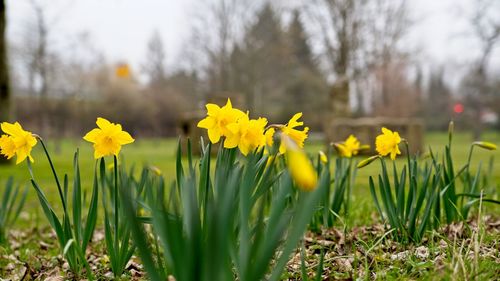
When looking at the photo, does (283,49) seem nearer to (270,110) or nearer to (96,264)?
(270,110)

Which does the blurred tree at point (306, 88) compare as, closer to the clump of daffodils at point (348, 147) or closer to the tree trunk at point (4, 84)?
the tree trunk at point (4, 84)

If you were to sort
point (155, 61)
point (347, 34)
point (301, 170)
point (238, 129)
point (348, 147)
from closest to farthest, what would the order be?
point (301, 170)
point (238, 129)
point (348, 147)
point (347, 34)
point (155, 61)

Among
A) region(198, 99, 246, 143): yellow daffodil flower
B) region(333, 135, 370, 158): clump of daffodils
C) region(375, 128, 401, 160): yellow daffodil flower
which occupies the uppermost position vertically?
region(198, 99, 246, 143): yellow daffodil flower

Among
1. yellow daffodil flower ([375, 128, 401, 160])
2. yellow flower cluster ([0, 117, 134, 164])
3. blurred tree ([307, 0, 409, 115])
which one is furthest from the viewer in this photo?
blurred tree ([307, 0, 409, 115])

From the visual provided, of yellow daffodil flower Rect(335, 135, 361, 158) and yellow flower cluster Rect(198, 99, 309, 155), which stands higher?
yellow flower cluster Rect(198, 99, 309, 155)

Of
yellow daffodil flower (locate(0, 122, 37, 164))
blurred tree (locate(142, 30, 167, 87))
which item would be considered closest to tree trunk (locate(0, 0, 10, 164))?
yellow daffodil flower (locate(0, 122, 37, 164))

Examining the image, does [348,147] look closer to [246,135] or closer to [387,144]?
[387,144]

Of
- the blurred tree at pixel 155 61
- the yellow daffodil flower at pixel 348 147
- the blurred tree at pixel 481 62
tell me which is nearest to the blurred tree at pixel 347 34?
the blurred tree at pixel 481 62

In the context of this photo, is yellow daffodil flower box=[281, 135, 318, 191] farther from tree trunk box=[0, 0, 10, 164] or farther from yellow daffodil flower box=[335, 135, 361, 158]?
tree trunk box=[0, 0, 10, 164]

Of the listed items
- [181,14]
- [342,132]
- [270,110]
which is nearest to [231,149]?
[342,132]

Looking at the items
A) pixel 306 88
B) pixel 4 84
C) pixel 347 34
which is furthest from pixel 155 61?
pixel 4 84

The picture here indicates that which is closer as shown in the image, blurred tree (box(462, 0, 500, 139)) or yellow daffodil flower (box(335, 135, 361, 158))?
yellow daffodil flower (box(335, 135, 361, 158))

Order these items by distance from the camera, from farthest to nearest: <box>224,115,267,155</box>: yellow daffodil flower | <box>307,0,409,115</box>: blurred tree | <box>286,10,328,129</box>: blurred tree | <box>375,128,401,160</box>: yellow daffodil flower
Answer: <box>286,10,328,129</box>: blurred tree, <box>307,0,409,115</box>: blurred tree, <box>375,128,401,160</box>: yellow daffodil flower, <box>224,115,267,155</box>: yellow daffodil flower

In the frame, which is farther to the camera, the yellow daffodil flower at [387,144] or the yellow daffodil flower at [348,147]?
the yellow daffodil flower at [348,147]
